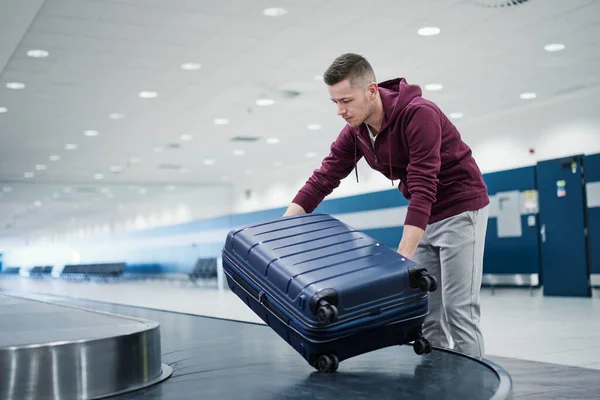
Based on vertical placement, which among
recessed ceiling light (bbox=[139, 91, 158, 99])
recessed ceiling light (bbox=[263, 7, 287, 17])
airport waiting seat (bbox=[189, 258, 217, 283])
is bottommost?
airport waiting seat (bbox=[189, 258, 217, 283])

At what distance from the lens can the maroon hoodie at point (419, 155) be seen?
2.93 m

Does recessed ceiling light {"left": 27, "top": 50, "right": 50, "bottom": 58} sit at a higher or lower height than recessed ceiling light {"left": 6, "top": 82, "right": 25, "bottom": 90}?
higher

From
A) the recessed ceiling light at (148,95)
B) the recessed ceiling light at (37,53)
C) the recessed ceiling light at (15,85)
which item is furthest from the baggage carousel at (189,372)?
the recessed ceiling light at (148,95)

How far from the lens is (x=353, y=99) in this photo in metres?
3.00

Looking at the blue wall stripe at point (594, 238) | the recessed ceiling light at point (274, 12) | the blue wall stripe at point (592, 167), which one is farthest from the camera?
the blue wall stripe at point (592, 167)

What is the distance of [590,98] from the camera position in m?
14.1

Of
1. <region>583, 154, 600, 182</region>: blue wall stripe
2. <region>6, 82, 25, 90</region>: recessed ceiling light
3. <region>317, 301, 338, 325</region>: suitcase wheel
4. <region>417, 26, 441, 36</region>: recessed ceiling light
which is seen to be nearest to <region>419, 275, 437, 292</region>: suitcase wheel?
<region>317, 301, 338, 325</region>: suitcase wheel

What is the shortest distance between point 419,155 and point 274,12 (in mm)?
6449

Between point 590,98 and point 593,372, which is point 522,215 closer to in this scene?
point 590,98

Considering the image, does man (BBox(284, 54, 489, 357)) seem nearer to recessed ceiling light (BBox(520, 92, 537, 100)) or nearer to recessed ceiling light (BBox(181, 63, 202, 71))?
recessed ceiling light (BBox(181, 63, 202, 71))

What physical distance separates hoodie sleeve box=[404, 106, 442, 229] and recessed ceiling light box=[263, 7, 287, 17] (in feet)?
20.4

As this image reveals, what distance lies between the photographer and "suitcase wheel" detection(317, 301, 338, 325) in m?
2.55

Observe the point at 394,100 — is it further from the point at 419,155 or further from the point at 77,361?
the point at 77,361

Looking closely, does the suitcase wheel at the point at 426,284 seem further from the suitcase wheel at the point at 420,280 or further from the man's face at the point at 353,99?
the man's face at the point at 353,99
